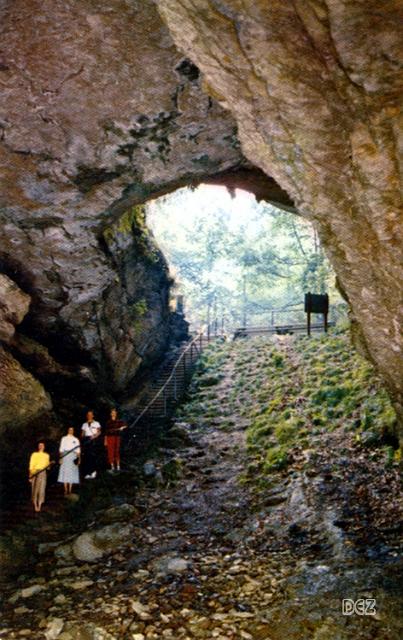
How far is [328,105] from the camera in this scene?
189 inches

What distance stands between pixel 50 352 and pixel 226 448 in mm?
5377

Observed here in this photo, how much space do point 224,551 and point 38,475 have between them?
3.80 meters

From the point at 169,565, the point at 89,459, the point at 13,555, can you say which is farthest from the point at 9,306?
the point at 169,565

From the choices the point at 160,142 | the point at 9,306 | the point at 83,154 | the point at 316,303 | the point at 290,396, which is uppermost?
the point at 160,142

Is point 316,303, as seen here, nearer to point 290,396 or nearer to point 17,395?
point 290,396

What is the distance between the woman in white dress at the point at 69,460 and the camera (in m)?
9.38

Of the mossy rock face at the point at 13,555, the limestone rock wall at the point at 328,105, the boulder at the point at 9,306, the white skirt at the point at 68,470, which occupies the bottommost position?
the mossy rock face at the point at 13,555

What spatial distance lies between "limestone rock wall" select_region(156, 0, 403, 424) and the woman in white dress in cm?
623

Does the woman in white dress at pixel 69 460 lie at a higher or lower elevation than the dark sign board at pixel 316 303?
lower

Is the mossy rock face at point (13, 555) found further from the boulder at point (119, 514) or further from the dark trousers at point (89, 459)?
the dark trousers at point (89, 459)

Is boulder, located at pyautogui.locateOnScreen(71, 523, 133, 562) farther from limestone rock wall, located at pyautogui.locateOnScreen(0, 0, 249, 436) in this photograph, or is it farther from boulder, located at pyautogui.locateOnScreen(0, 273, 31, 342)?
boulder, located at pyautogui.locateOnScreen(0, 273, 31, 342)

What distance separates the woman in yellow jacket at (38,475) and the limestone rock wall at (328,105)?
252 inches

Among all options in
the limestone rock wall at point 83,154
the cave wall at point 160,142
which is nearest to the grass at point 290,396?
the cave wall at point 160,142

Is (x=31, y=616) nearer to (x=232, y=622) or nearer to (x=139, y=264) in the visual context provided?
(x=232, y=622)
